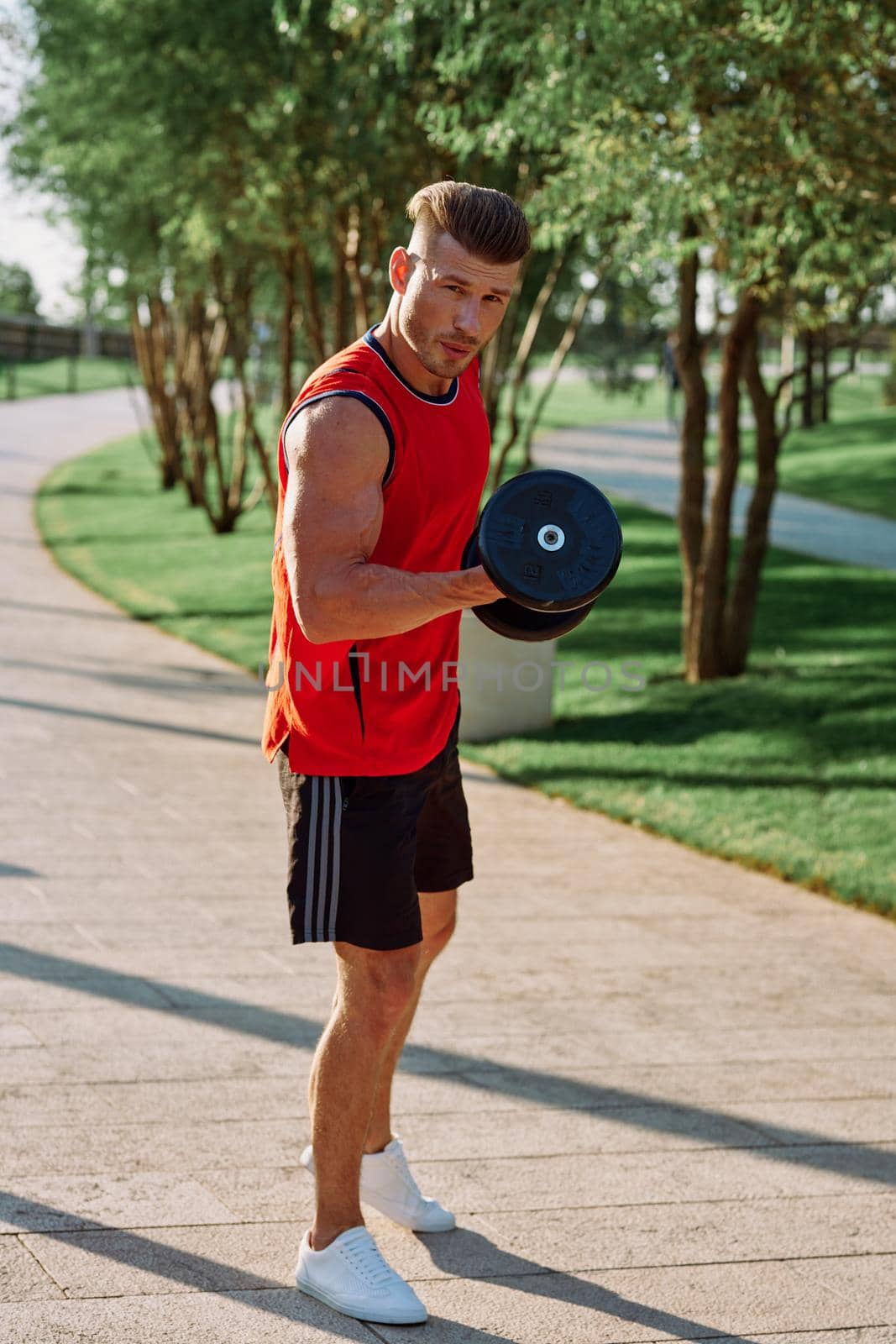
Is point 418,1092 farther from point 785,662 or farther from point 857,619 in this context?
point 857,619

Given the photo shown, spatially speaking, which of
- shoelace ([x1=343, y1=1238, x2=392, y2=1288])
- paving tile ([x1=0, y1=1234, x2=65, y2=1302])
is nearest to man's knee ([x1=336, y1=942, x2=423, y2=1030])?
shoelace ([x1=343, y1=1238, x2=392, y2=1288])

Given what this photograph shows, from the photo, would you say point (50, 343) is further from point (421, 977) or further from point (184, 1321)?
point (184, 1321)

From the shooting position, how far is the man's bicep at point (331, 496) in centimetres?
291

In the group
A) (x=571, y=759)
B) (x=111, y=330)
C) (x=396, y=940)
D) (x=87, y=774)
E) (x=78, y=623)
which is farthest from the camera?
(x=111, y=330)

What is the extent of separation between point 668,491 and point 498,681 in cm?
1537

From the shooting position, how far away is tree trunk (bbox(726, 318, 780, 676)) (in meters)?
10.2

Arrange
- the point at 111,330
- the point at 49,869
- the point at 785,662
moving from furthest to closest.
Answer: the point at 111,330
the point at 785,662
the point at 49,869

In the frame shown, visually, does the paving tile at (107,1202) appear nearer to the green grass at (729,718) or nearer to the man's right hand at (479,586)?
the man's right hand at (479,586)

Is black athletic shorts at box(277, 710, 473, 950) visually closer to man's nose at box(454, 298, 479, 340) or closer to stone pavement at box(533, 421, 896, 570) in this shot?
man's nose at box(454, 298, 479, 340)

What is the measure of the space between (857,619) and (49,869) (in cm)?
800

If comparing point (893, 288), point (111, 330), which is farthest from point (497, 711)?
point (111, 330)

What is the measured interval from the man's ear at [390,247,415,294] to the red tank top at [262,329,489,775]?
10 centimetres

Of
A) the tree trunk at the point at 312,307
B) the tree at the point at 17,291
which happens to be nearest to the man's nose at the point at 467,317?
the tree trunk at the point at 312,307

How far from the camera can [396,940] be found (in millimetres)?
3162
